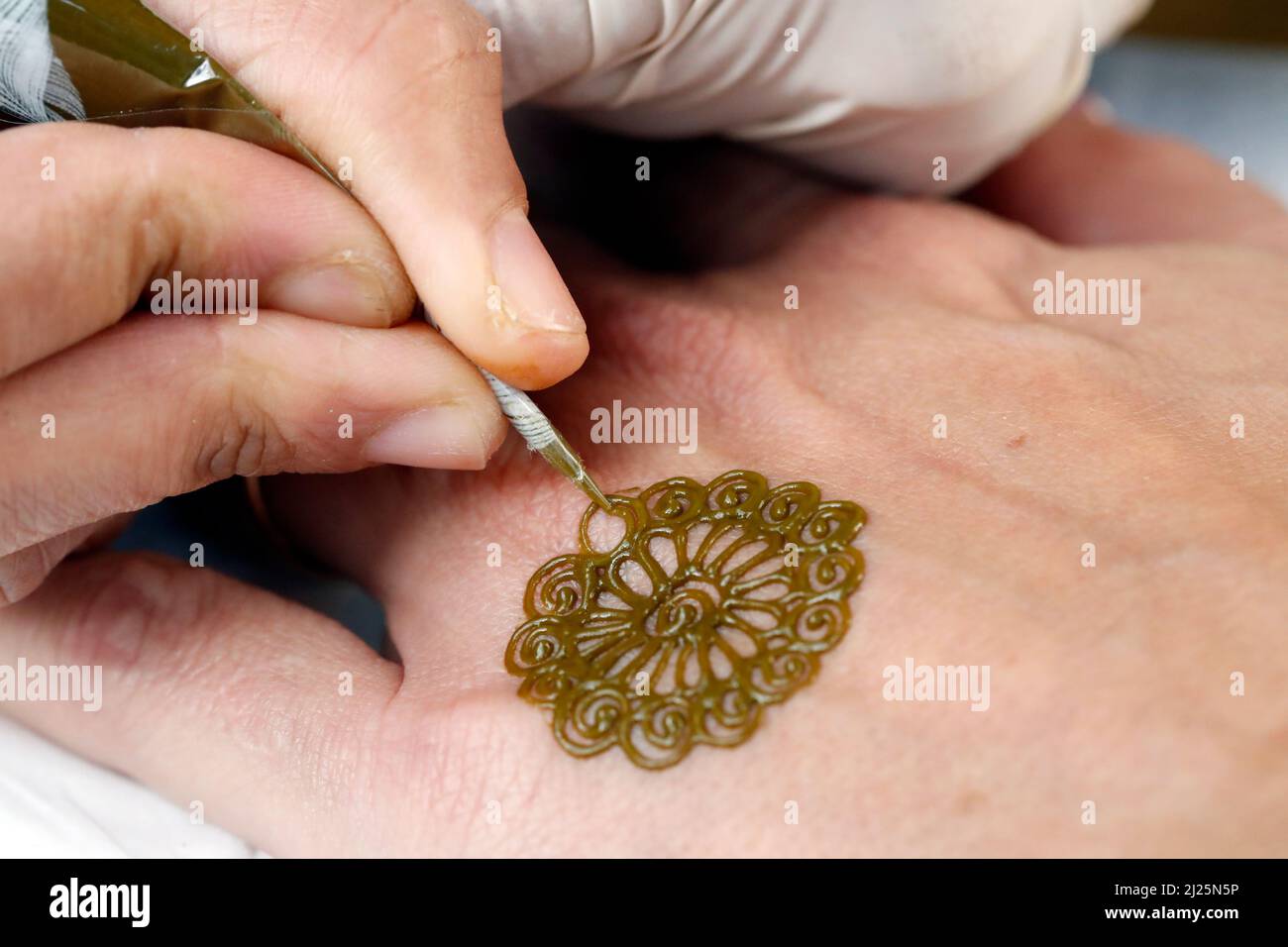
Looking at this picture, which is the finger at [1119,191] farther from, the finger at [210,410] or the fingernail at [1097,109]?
the finger at [210,410]

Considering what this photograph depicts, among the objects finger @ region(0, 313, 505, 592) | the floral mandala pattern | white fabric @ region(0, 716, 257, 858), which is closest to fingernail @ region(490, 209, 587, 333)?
finger @ region(0, 313, 505, 592)

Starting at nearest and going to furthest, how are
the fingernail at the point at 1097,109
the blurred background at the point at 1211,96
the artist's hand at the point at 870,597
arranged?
the artist's hand at the point at 870,597 < the fingernail at the point at 1097,109 < the blurred background at the point at 1211,96

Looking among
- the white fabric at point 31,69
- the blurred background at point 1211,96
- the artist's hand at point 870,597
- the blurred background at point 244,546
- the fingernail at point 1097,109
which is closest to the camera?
the artist's hand at point 870,597

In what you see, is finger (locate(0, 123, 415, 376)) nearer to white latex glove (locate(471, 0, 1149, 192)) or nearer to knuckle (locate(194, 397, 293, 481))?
knuckle (locate(194, 397, 293, 481))

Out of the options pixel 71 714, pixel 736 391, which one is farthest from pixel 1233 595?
pixel 71 714

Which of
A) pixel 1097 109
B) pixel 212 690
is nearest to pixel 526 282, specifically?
pixel 212 690

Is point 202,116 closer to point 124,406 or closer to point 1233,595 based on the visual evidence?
point 124,406

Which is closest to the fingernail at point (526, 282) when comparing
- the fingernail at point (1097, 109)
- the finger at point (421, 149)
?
the finger at point (421, 149)

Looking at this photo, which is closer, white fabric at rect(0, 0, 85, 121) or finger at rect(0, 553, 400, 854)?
white fabric at rect(0, 0, 85, 121)
